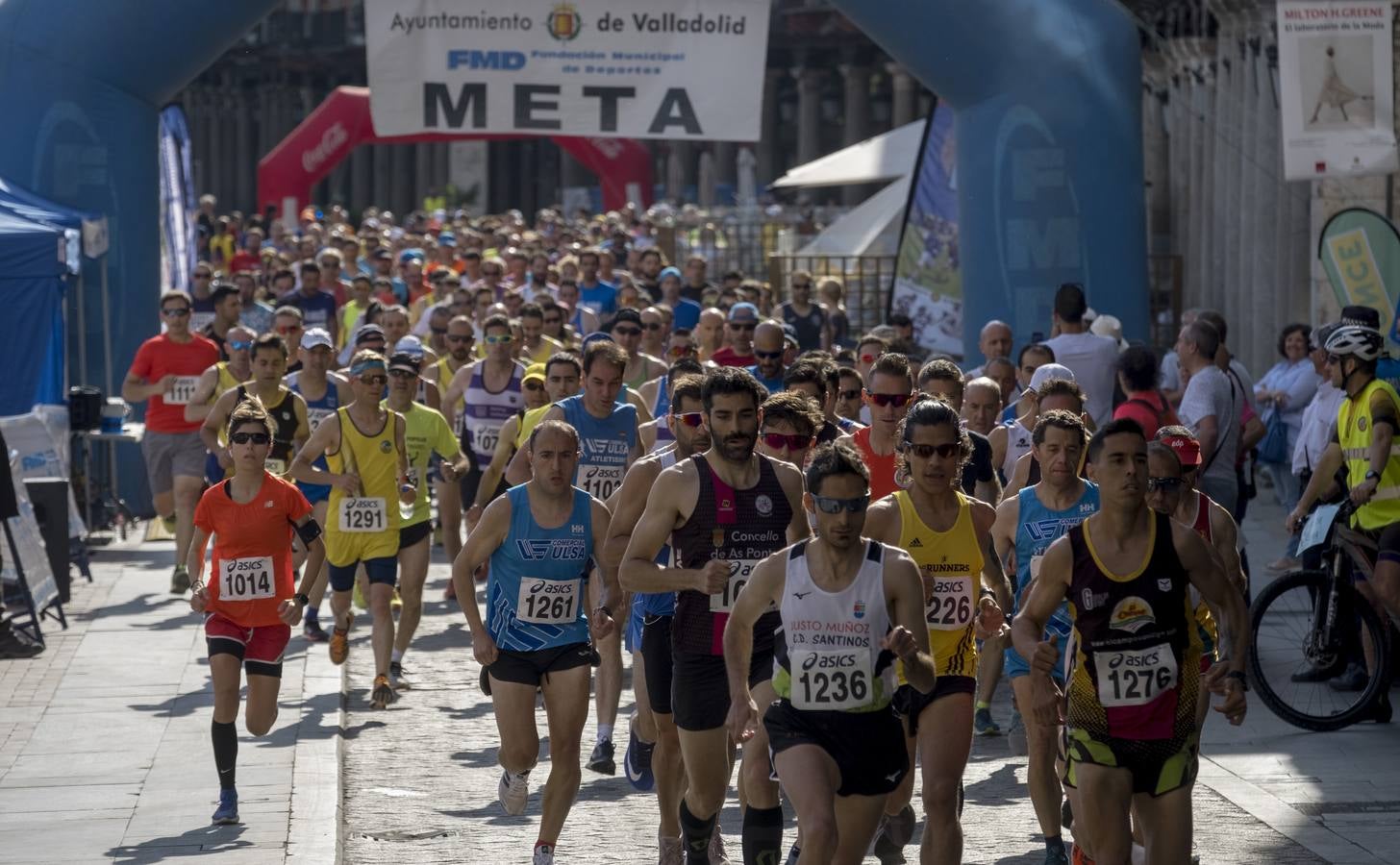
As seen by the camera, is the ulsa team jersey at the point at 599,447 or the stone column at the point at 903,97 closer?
the ulsa team jersey at the point at 599,447

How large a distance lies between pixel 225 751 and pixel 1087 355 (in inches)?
246

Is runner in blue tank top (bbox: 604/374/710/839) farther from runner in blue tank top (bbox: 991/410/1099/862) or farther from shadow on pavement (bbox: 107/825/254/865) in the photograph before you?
shadow on pavement (bbox: 107/825/254/865)

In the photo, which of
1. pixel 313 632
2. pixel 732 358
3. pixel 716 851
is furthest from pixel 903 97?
pixel 716 851

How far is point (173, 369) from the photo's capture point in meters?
15.4

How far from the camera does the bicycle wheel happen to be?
10203mm

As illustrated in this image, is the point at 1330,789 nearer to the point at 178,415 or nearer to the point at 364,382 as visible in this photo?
the point at 364,382

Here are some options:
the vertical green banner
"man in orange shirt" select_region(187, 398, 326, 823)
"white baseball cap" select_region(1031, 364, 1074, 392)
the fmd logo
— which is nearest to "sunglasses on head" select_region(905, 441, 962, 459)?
"white baseball cap" select_region(1031, 364, 1074, 392)

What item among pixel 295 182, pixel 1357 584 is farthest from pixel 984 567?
pixel 295 182

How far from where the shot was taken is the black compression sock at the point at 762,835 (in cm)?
677

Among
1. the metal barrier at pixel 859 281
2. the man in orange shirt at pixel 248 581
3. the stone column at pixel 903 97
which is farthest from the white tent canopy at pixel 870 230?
the stone column at pixel 903 97

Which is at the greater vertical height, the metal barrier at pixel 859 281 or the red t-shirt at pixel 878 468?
the metal barrier at pixel 859 281

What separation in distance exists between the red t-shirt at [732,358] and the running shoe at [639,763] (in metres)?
4.92

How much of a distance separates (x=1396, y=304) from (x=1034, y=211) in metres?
2.55

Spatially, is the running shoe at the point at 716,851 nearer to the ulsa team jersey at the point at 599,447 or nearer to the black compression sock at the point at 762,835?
the black compression sock at the point at 762,835
